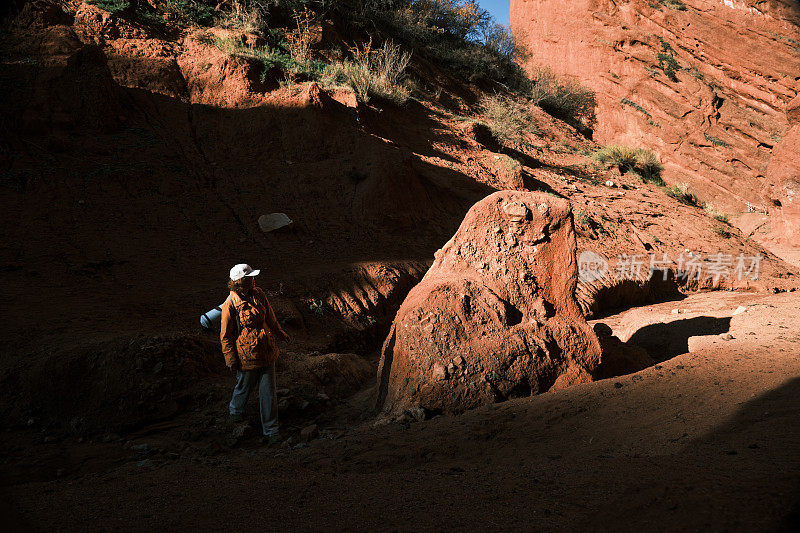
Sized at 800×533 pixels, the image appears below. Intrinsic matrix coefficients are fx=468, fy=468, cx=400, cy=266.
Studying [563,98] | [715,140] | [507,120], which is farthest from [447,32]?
[715,140]

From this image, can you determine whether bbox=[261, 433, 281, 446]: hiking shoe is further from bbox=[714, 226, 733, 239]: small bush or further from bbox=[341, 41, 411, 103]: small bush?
Result: bbox=[714, 226, 733, 239]: small bush

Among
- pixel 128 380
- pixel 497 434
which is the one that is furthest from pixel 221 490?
pixel 128 380

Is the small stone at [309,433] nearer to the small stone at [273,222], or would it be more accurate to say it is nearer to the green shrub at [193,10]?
the small stone at [273,222]

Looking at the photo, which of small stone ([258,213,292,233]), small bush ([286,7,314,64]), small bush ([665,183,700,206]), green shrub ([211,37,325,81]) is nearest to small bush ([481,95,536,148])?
small bush ([665,183,700,206])

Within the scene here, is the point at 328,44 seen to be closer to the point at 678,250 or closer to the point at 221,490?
the point at 678,250

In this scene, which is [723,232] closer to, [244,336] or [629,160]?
[629,160]

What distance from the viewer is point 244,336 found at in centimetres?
409

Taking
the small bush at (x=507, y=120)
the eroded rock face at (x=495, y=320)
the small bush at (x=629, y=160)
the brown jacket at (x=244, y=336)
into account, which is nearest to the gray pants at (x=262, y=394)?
the brown jacket at (x=244, y=336)

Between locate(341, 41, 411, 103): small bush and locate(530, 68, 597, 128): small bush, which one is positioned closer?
locate(341, 41, 411, 103): small bush

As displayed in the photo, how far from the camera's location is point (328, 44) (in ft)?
42.9

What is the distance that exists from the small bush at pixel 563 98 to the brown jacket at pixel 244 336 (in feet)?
55.4

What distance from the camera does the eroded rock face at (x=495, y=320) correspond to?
3.76 meters

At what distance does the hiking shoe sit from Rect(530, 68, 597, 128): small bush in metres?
17.3

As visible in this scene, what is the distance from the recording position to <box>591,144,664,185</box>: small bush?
575 inches
